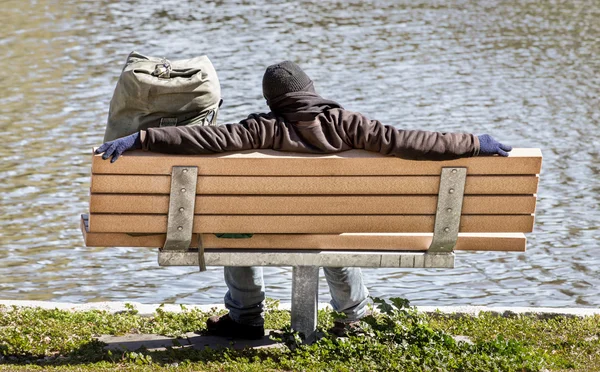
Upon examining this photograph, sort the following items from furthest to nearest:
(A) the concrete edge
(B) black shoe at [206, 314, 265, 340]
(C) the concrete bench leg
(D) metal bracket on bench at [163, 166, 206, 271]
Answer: (A) the concrete edge → (B) black shoe at [206, 314, 265, 340] → (C) the concrete bench leg → (D) metal bracket on bench at [163, 166, 206, 271]

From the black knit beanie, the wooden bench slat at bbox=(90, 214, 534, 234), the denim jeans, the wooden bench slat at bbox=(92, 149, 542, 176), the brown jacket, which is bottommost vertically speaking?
the denim jeans

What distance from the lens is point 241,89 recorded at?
14.1 m

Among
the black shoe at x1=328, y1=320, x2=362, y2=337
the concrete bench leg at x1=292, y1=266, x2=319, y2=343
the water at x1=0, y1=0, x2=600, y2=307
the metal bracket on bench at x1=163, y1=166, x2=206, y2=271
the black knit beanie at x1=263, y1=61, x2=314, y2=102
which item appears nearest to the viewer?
the metal bracket on bench at x1=163, y1=166, x2=206, y2=271

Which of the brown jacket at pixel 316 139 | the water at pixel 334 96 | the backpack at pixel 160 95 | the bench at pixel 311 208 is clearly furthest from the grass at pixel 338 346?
the water at pixel 334 96

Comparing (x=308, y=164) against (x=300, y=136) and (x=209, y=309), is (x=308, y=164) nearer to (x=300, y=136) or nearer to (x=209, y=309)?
(x=300, y=136)

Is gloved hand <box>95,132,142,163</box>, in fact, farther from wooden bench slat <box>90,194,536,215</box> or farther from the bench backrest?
wooden bench slat <box>90,194,536,215</box>

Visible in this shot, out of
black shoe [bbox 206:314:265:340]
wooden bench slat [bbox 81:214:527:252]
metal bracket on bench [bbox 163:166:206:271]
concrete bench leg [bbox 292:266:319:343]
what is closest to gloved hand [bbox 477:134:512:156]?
wooden bench slat [bbox 81:214:527:252]

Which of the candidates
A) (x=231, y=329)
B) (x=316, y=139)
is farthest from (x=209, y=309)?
(x=316, y=139)

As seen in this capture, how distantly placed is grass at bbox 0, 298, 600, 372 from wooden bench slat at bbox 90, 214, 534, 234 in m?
0.46

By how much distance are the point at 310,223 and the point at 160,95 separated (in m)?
0.98

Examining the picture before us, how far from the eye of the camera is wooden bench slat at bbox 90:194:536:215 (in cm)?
495

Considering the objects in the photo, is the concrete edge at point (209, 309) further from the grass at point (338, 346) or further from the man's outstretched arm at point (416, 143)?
the man's outstretched arm at point (416, 143)

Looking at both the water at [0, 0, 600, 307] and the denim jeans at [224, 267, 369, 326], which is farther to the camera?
the water at [0, 0, 600, 307]

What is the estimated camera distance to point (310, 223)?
5109 mm
